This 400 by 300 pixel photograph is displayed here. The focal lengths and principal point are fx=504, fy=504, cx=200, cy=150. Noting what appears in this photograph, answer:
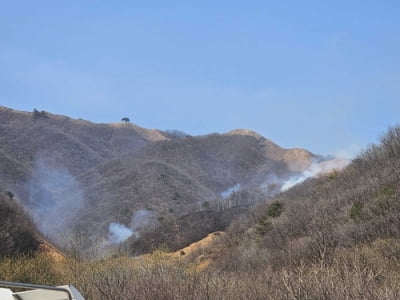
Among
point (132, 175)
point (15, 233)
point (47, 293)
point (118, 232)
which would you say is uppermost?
point (132, 175)

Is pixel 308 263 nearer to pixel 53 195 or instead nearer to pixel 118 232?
pixel 118 232

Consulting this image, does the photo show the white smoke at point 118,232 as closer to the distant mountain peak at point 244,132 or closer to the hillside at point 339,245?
the hillside at point 339,245

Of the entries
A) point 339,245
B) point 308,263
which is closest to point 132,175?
point 339,245

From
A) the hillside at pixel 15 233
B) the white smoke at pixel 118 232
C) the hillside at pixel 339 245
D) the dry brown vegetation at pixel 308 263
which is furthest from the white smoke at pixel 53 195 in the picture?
the dry brown vegetation at pixel 308 263

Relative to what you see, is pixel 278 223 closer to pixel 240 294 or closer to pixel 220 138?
pixel 240 294

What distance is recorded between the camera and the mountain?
79.4 m

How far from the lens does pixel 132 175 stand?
371 ft

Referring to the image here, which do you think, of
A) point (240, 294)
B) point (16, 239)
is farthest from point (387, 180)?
point (16, 239)

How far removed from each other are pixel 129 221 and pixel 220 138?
74.8 meters

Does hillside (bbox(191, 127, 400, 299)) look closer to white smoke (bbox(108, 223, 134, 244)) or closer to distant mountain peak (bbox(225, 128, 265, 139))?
white smoke (bbox(108, 223, 134, 244))

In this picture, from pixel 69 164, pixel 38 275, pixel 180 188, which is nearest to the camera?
pixel 38 275

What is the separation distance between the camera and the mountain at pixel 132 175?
7944 cm

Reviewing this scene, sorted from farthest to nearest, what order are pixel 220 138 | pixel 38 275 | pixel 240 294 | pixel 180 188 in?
pixel 220 138 → pixel 180 188 → pixel 38 275 → pixel 240 294

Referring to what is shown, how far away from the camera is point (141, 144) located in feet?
534
